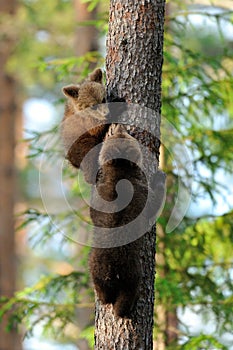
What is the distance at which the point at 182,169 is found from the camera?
6.51 metres

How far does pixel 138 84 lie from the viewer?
398 cm

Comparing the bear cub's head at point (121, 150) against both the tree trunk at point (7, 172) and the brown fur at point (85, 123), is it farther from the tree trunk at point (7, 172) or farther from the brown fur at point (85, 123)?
the tree trunk at point (7, 172)

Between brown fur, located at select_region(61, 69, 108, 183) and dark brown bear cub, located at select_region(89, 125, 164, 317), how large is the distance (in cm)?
31

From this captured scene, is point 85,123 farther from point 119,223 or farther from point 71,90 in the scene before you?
point 119,223

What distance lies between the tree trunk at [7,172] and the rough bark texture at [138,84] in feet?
31.7

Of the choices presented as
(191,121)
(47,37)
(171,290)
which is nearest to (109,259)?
(171,290)

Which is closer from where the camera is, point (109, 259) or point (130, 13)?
point (109, 259)

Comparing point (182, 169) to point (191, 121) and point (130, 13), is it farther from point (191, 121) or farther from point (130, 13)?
point (130, 13)

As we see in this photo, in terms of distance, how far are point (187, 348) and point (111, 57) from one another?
2905mm

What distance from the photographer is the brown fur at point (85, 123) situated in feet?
13.7

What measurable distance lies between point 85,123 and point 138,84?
0.58 metres

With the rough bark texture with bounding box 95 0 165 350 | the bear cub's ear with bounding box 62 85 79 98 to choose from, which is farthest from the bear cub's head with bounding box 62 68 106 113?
the rough bark texture with bounding box 95 0 165 350

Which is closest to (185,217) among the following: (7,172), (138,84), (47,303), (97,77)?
(47,303)

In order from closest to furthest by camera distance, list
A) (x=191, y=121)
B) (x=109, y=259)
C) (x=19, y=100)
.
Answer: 1. (x=109, y=259)
2. (x=191, y=121)
3. (x=19, y=100)
